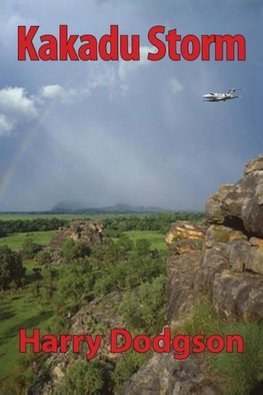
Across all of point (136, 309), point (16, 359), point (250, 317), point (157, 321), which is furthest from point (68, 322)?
point (250, 317)

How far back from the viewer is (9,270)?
12350cm

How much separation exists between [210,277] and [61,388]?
2072cm

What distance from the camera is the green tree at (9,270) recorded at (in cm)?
12181

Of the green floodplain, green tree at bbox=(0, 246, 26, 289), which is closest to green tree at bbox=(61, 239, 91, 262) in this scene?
the green floodplain

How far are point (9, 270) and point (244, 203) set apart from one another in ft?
337

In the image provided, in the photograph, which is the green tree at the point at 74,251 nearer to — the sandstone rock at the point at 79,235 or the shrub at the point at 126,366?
the sandstone rock at the point at 79,235

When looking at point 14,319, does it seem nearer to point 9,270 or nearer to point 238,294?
point 9,270

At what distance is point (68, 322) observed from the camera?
7281cm

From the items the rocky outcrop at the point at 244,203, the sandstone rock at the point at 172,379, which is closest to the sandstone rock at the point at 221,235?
the rocky outcrop at the point at 244,203

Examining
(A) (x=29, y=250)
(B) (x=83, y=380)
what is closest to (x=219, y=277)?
(B) (x=83, y=380)

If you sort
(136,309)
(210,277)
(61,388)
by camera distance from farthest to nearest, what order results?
(136,309) < (61,388) < (210,277)

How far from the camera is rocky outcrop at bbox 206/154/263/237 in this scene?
89.2ft

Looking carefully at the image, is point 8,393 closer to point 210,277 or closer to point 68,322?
point 68,322

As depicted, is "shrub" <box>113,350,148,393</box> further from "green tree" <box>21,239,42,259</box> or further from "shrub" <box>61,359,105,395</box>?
"green tree" <box>21,239,42,259</box>
